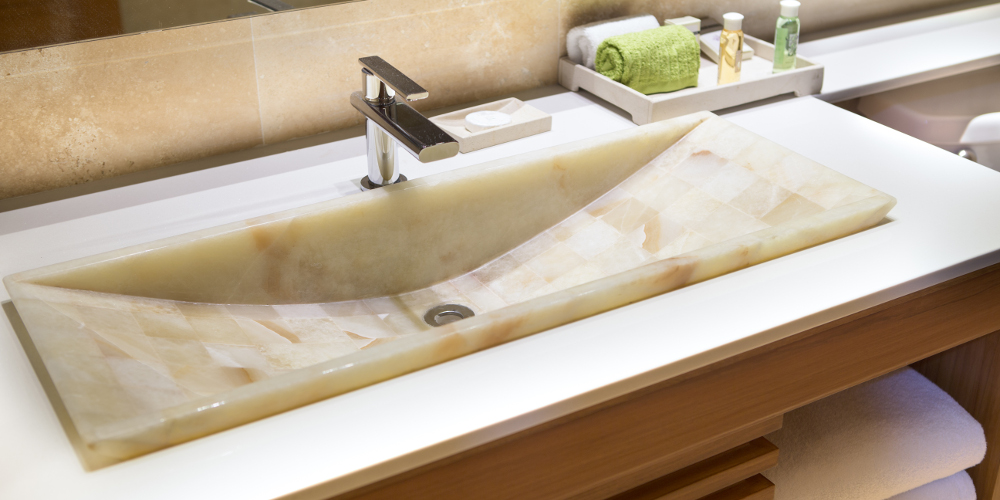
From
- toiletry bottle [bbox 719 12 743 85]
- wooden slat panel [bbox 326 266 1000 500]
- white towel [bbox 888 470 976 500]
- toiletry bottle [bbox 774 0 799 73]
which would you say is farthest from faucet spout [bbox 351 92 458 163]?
white towel [bbox 888 470 976 500]

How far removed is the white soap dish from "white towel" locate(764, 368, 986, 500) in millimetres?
584

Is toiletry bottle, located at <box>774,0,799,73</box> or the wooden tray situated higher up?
toiletry bottle, located at <box>774,0,799,73</box>

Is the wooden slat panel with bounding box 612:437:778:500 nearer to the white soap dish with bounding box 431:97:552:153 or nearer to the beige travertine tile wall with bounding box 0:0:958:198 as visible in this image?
the white soap dish with bounding box 431:97:552:153

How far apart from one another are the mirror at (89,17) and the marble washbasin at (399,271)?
0.82 feet

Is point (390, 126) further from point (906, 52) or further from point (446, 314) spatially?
point (906, 52)

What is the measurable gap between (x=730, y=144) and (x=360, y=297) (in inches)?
21.9

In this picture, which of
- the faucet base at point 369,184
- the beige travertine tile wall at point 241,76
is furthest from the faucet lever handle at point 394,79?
the beige travertine tile wall at point 241,76

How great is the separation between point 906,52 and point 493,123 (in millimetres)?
877

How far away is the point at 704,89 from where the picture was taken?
4.21 ft

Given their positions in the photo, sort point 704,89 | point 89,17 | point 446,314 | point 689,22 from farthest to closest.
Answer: point 689,22 < point 704,89 < point 446,314 < point 89,17

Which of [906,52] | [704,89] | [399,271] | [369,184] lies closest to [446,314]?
[399,271]

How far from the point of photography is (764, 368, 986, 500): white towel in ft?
3.65

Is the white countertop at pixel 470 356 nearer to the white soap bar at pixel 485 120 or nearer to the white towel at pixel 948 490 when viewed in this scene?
the white soap bar at pixel 485 120

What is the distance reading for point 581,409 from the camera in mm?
732
